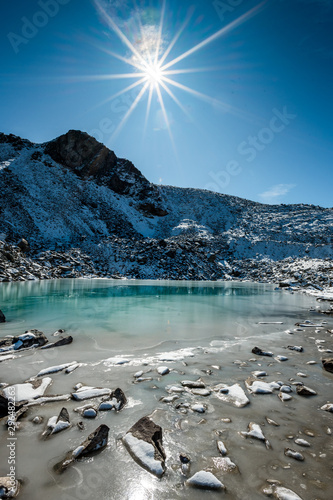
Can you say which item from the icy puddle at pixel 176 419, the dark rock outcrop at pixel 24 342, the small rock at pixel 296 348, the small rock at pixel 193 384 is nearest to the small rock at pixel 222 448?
the icy puddle at pixel 176 419

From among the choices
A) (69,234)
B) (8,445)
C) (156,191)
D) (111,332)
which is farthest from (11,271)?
(156,191)

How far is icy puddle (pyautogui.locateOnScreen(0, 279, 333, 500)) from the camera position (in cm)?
216

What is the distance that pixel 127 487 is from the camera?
211cm

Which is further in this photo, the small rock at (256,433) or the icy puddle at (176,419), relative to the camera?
the small rock at (256,433)

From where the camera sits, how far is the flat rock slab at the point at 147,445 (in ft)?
7.73

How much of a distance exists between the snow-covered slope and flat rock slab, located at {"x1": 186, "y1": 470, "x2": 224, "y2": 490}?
41.4 metres

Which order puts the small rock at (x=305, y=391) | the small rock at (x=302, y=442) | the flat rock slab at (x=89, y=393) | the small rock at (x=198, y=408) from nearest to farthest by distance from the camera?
1. the small rock at (x=302, y=442)
2. the small rock at (x=198, y=408)
3. the flat rock slab at (x=89, y=393)
4. the small rock at (x=305, y=391)

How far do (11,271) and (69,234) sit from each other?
22001mm

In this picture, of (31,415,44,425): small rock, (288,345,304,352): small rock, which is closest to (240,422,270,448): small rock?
(31,415,44,425): small rock

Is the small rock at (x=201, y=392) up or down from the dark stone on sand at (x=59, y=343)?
up

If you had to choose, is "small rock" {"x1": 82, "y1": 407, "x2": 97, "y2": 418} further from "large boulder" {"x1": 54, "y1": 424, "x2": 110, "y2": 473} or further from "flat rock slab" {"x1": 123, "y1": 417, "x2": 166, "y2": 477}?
"flat rock slab" {"x1": 123, "y1": 417, "x2": 166, "y2": 477}

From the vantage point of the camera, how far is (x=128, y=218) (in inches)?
2569

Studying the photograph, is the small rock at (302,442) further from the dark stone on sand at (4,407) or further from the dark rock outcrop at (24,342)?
the dark rock outcrop at (24,342)

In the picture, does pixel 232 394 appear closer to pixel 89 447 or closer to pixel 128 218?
pixel 89 447
